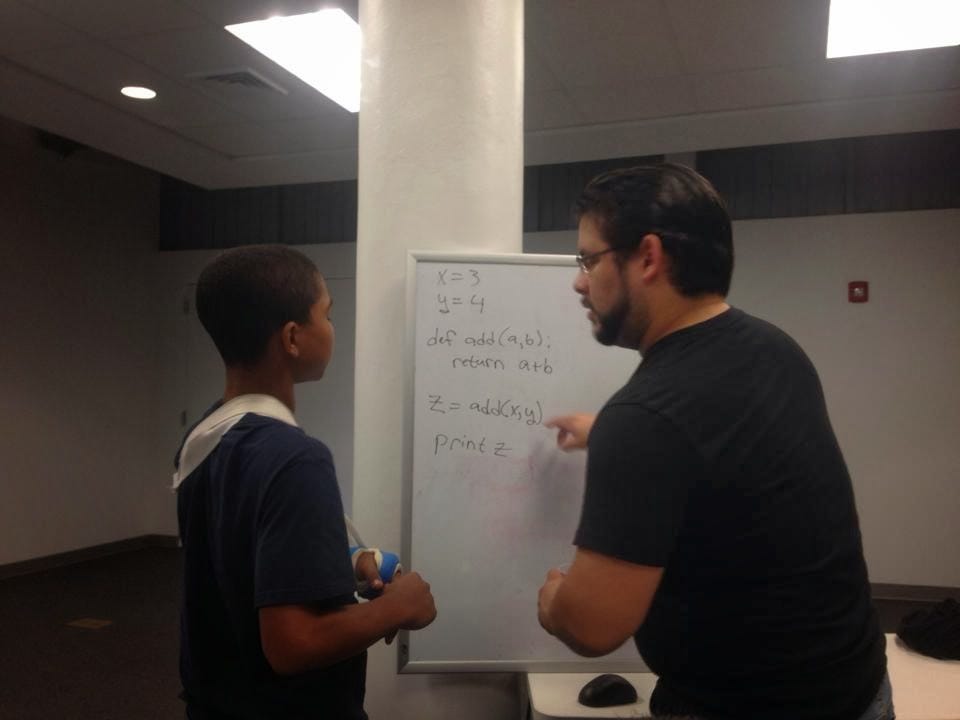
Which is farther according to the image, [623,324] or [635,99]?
[635,99]

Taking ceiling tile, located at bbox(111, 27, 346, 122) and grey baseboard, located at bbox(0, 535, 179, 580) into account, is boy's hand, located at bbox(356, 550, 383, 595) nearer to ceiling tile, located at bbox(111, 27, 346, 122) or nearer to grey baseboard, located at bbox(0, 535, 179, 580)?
ceiling tile, located at bbox(111, 27, 346, 122)

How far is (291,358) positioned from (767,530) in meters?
0.73

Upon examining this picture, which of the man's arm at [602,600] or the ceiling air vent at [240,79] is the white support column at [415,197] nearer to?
the man's arm at [602,600]

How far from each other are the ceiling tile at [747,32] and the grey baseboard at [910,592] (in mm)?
3051

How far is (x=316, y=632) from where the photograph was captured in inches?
40.7

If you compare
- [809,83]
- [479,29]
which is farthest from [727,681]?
[809,83]

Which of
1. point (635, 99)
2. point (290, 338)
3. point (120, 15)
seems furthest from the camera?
point (635, 99)

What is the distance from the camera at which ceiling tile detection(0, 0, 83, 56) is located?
2901 millimetres

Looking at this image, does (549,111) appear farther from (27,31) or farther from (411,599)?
(411,599)

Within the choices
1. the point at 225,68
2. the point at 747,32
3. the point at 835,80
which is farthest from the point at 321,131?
the point at 835,80

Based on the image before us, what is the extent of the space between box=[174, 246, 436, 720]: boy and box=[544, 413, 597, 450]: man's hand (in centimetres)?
55

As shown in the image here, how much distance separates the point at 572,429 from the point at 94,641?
333 centimetres

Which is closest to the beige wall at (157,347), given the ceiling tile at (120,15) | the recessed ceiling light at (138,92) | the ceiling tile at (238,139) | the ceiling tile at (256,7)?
the ceiling tile at (238,139)

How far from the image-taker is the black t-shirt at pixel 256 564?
102 centimetres
